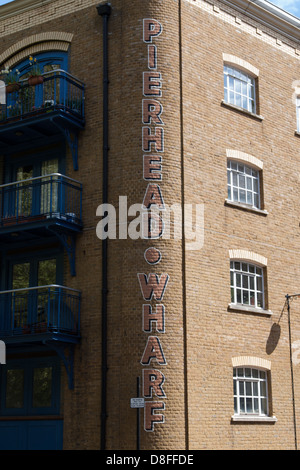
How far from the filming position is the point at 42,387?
60.9 ft

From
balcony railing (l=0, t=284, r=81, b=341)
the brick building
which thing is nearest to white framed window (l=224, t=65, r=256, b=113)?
the brick building

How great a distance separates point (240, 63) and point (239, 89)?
769 millimetres

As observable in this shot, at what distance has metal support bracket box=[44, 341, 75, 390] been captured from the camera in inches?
693

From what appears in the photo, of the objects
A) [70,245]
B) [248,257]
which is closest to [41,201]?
[70,245]

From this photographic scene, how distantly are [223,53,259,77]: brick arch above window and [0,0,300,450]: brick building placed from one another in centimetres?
7

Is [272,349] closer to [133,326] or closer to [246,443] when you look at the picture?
[246,443]

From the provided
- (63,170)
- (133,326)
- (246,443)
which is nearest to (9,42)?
(63,170)

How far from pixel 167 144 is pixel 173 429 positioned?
285 inches

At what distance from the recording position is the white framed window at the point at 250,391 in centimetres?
1872

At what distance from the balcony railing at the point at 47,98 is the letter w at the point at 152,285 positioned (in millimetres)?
4991

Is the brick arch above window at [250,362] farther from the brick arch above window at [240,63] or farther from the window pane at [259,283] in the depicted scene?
the brick arch above window at [240,63]

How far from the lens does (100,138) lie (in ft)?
62.8

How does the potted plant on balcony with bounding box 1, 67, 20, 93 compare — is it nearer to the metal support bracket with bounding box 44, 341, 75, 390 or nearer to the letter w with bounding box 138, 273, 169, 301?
the letter w with bounding box 138, 273, 169, 301

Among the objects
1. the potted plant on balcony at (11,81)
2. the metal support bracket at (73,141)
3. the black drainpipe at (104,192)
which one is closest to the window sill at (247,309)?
the black drainpipe at (104,192)
